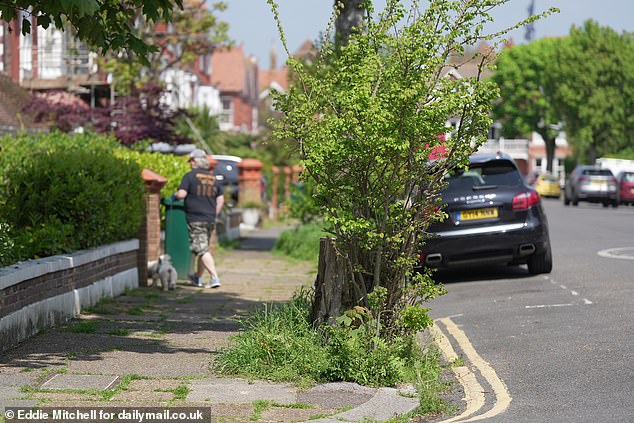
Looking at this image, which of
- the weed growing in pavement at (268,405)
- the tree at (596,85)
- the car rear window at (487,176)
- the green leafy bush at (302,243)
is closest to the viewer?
the weed growing in pavement at (268,405)

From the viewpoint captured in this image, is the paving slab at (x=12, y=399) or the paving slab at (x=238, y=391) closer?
the paving slab at (x=12, y=399)

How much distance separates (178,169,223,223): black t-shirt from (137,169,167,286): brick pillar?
47 cm

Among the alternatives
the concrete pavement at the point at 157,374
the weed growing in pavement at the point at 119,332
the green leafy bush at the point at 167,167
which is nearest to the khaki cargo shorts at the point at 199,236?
the concrete pavement at the point at 157,374

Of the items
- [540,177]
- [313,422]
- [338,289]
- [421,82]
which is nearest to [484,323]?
[338,289]

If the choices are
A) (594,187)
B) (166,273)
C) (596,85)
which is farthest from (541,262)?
(596,85)

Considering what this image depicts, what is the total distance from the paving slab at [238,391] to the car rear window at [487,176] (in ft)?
26.1

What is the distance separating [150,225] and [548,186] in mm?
54596

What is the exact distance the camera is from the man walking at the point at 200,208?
1532 centimetres

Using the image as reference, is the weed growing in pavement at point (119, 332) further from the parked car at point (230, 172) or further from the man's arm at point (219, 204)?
the parked car at point (230, 172)

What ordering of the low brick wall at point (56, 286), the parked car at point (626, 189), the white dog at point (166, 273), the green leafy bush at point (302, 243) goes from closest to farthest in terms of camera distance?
the low brick wall at point (56, 286), the white dog at point (166, 273), the green leafy bush at point (302, 243), the parked car at point (626, 189)

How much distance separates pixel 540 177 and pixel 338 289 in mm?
62106

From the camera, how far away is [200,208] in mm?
15492

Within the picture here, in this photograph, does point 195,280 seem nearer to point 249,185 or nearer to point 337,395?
point 337,395

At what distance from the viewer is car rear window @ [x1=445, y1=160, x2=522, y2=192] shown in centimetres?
1563
